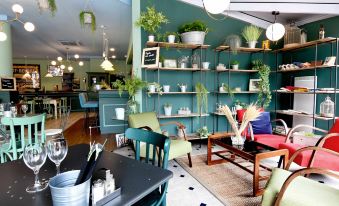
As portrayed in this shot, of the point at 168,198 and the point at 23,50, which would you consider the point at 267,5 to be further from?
the point at 23,50

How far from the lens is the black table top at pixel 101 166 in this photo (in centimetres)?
90

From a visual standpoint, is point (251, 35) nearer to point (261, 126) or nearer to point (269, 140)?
point (261, 126)

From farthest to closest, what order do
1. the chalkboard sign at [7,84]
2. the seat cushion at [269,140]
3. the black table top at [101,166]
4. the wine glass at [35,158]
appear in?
the chalkboard sign at [7,84] → the seat cushion at [269,140] → the wine glass at [35,158] → the black table top at [101,166]

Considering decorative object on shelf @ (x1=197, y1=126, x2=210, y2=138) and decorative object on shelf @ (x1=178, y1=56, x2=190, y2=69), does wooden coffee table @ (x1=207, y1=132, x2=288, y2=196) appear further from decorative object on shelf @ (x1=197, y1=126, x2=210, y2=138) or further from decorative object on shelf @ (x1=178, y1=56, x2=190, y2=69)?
decorative object on shelf @ (x1=178, y1=56, x2=190, y2=69)

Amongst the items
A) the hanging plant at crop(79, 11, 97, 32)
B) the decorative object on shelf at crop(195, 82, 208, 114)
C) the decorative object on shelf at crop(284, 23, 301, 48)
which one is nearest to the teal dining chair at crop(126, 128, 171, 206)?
the decorative object on shelf at crop(195, 82, 208, 114)

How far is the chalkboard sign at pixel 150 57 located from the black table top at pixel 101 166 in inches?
103

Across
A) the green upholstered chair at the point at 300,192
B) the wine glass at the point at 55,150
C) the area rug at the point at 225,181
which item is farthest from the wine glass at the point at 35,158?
the area rug at the point at 225,181

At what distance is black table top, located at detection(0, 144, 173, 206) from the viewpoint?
90 centimetres

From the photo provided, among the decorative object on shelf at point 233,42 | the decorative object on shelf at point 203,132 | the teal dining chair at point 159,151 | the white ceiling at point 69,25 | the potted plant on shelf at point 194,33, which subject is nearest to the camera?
the teal dining chair at point 159,151

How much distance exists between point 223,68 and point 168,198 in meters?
3.00

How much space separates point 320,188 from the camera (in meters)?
1.57

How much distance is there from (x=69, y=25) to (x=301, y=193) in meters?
6.41

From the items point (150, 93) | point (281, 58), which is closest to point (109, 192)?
point (150, 93)

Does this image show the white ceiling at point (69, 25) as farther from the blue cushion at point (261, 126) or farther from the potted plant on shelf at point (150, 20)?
the blue cushion at point (261, 126)
